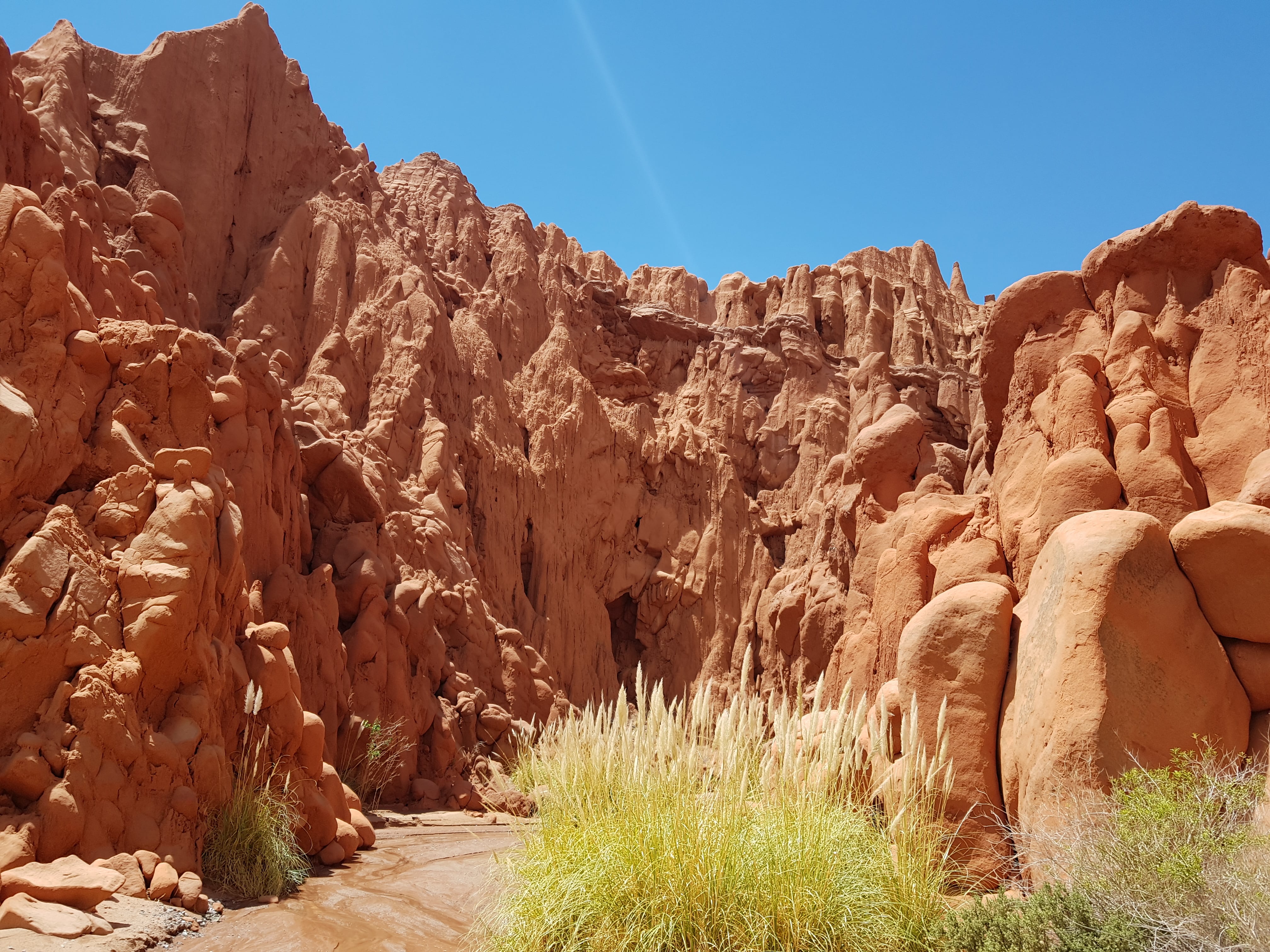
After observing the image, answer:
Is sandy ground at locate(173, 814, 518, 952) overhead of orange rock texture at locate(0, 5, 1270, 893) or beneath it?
beneath

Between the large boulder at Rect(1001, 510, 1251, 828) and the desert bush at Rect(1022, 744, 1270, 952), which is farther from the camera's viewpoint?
the large boulder at Rect(1001, 510, 1251, 828)

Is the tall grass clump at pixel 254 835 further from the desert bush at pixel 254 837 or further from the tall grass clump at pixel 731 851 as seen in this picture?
the tall grass clump at pixel 731 851

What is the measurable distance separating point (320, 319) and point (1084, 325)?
19001 millimetres

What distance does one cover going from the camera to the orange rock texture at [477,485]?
23.2ft

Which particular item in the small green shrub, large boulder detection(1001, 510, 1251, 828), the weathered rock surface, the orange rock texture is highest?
the orange rock texture

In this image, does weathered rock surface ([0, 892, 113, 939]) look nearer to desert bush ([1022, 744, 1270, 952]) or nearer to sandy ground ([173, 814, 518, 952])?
sandy ground ([173, 814, 518, 952])

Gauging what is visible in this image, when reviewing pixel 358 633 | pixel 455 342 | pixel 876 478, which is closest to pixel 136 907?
pixel 358 633

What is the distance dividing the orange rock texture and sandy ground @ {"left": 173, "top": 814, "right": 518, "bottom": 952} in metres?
0.74

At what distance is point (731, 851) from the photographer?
5.17 metres

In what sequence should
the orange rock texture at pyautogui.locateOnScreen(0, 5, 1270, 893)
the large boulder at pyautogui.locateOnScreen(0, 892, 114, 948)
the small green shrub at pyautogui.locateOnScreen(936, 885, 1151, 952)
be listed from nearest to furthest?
the small green shrub at pyautogui.locateOnScreen(936, 885, 1151, 952) → the large boulder at pyautogui.locateOnScreen(0, 892, 114, 948) → the orange rock texture at pyautogui.locateOnScreen(0, 5, 1270, 893)

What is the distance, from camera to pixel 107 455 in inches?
379

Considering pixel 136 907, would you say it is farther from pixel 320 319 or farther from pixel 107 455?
pixel 320 319

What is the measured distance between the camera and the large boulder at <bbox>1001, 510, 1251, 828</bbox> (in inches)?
230

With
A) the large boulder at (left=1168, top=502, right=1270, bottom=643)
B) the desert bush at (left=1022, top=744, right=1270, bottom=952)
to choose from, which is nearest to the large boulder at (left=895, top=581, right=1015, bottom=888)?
the desert bush at (left=1022, top=744, right=1270, bottom=952)
